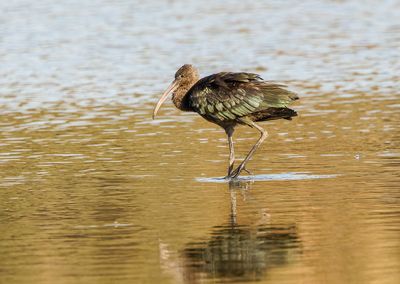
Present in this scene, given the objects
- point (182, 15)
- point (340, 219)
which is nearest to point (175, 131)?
point (340, 219)

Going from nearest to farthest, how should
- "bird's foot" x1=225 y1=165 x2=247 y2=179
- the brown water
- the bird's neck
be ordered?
the brown water → "bird's foot" x1=225 y1=165 x2=247 y2=179 → the bird's neck

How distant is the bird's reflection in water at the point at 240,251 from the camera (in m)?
12.4

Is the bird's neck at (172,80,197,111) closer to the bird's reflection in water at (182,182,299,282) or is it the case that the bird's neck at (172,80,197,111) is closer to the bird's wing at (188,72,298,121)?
the bird's wing at (188,72,298,121)

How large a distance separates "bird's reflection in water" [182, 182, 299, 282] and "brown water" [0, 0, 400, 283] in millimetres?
27

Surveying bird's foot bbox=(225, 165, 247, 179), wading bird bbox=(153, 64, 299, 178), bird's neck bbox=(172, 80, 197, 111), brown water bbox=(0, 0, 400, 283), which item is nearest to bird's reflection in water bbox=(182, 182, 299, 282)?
A: brown water bbox=(0, 0, 400, 283)

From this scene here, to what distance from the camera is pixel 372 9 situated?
43188mm

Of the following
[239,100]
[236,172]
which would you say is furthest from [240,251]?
[239,100]

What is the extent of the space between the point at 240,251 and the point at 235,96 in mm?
4843

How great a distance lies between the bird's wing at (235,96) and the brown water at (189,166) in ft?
2.83

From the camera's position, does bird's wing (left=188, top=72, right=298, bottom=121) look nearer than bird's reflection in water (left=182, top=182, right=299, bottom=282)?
No

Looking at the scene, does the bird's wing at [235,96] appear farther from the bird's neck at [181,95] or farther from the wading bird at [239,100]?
the bird's neck at [181,95]

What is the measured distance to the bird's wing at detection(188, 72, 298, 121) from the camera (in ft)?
57.9

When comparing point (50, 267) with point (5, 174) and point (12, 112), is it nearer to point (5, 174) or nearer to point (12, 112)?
point (5, 174)

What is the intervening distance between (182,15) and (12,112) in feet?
60.9
